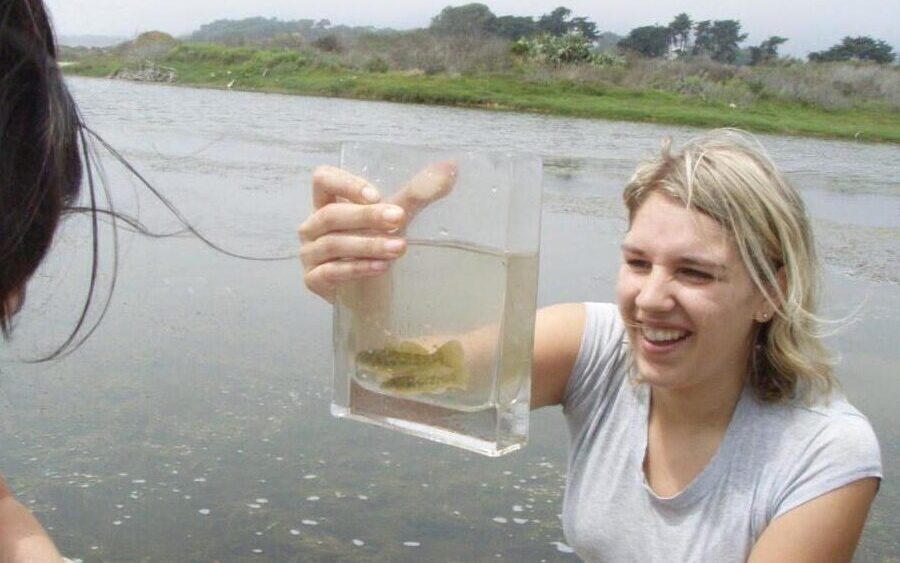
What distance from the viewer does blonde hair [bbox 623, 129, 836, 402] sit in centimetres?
245

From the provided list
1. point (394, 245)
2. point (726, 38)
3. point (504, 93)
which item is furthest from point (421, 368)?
point (726, 38)

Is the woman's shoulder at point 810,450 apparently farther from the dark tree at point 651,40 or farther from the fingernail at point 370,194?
the dark tree at point 651,40

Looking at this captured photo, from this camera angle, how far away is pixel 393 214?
1812 mm

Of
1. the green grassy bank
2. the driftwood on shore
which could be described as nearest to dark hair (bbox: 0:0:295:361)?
the green grassy bank

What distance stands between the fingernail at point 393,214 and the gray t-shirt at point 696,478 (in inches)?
40.6

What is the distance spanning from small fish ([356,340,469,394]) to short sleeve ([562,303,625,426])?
96 cm

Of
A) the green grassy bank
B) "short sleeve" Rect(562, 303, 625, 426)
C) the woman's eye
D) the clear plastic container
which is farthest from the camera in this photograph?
the green grassy bank

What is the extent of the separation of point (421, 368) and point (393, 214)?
237 mm

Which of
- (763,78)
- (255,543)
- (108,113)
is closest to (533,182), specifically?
(255,543)

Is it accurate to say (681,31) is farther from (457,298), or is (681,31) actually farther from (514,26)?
(457,298)

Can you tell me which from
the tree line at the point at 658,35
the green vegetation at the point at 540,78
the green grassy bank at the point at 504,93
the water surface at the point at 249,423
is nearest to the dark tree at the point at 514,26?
the tree line at the point at 658,35

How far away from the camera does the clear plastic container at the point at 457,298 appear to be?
1.79 m

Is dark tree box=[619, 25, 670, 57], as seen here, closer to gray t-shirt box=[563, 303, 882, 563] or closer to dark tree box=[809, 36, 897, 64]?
dark tree box=[809, 36, 897, 64]

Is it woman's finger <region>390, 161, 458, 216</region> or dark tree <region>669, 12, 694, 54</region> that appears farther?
dark tree <region>669, 12, 694, 54</region>
